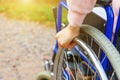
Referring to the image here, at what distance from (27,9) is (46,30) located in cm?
58

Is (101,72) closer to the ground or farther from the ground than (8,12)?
farther from the ground

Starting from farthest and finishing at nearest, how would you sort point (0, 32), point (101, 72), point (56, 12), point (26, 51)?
point (0, 32) < point (26, 51) < point (56, 12) < point (101, 72)

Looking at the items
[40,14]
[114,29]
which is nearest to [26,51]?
[40,14]

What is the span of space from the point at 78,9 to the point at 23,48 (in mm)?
1608

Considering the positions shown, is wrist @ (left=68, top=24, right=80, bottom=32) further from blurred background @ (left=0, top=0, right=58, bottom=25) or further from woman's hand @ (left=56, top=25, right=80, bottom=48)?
blurred background @ (left=0, top=0, right=58, bottom=25)

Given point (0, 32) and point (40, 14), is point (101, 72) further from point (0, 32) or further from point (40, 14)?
point (40, 14)

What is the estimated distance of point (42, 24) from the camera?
3.15 metres

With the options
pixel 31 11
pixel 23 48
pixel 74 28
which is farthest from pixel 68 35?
pixel 31 11

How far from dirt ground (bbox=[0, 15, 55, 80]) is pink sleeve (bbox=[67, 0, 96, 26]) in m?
1.18

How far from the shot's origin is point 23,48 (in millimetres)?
2639

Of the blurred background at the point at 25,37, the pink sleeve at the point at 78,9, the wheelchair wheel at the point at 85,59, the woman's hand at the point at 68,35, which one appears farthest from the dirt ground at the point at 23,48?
the pink sleeve at the point at 78,9

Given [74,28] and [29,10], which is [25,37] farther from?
[74,28]

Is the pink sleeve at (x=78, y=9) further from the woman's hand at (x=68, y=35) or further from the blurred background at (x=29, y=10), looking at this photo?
the blurred background at (x=29, y=10)

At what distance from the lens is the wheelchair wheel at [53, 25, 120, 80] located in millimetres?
1108
